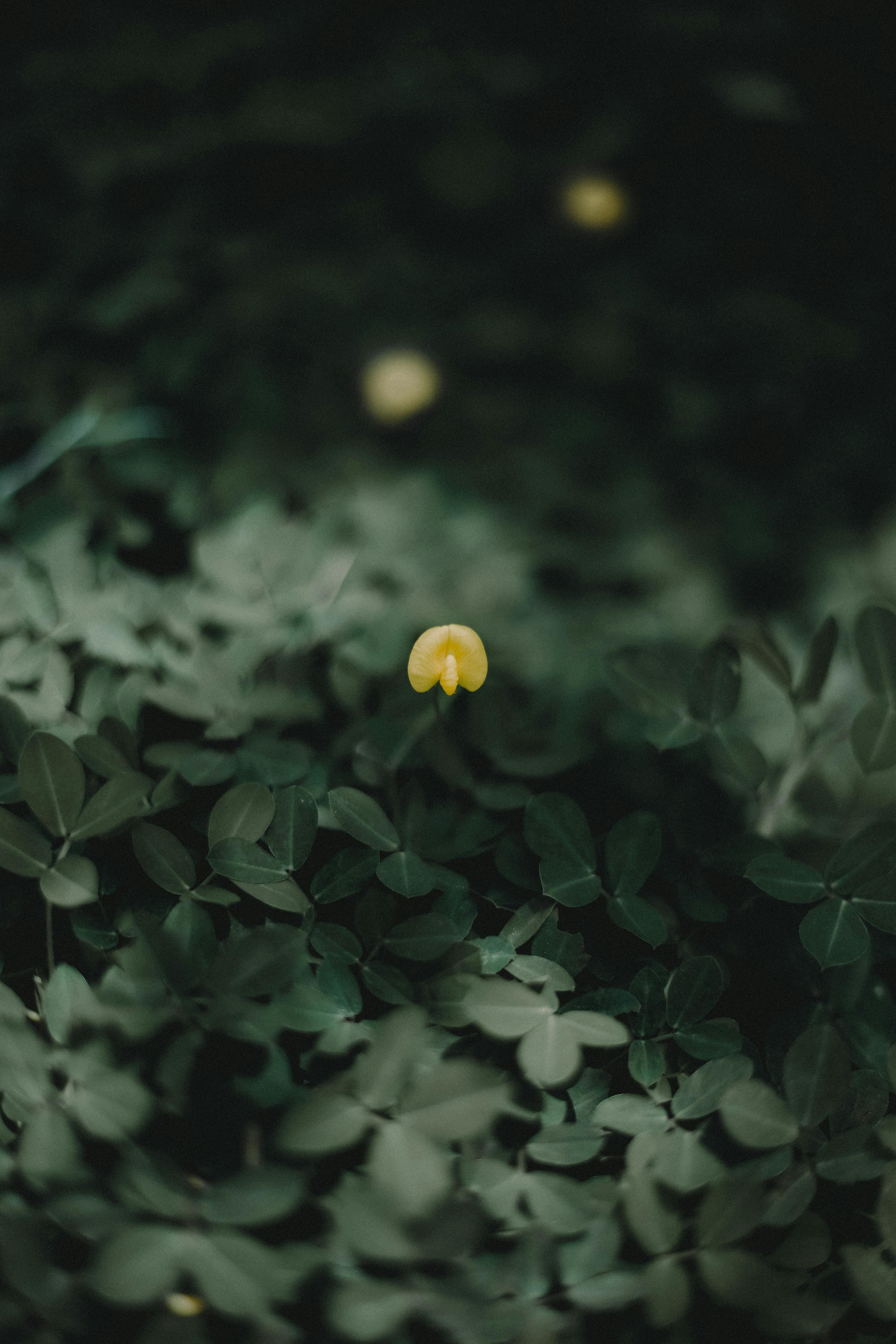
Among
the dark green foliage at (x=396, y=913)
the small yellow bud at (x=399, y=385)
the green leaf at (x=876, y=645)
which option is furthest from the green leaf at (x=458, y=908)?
the small yellow bud at (x=399, y=385)

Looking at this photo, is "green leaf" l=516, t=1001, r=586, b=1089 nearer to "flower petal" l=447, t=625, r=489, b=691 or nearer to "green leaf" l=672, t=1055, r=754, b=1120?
"green leaf" l=672, t=1055, r=754, b=1120

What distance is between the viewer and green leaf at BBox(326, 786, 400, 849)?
0.52m

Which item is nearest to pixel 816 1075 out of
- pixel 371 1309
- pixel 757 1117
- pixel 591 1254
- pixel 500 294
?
pixel 757 1117

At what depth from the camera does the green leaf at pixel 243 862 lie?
1.61ft

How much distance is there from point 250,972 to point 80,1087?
9cm

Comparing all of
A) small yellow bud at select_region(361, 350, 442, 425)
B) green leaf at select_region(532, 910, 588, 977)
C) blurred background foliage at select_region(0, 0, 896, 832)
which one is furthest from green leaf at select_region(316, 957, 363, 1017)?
small yellow bud at select_region(361, 350, 442, 425)

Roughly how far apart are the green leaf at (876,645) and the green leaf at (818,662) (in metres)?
0.03

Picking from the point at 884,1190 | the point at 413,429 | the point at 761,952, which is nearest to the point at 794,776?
the point at 761,952

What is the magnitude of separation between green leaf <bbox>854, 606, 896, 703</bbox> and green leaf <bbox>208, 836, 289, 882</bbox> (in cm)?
41

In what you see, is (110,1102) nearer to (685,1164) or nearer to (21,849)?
(21,849)

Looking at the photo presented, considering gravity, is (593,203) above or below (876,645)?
below

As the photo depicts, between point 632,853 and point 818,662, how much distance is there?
23cm

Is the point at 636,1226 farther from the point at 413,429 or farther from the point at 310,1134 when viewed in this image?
the point at 413,429

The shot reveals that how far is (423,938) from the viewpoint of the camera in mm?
484
